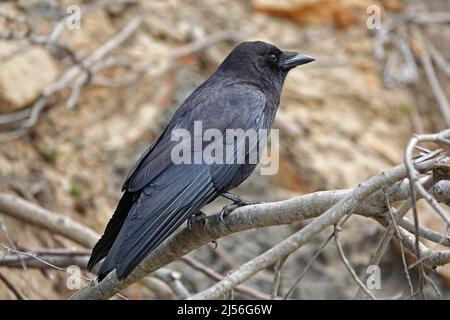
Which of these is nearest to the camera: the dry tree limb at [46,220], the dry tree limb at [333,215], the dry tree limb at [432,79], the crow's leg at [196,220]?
the dry tree limb at [333,215]

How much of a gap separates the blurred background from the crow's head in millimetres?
1766

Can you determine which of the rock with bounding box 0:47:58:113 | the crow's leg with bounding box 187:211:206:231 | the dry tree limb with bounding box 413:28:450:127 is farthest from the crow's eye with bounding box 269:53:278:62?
the rock with bounding box 0:47:58:113

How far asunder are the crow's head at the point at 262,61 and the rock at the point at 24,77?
226 centimetres

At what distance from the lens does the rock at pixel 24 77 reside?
21.5 ft

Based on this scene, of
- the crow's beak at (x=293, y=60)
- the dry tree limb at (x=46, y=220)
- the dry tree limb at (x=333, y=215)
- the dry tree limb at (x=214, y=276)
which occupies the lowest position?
the dry tree limb at (x=214, y=276)

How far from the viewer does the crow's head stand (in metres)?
5.10

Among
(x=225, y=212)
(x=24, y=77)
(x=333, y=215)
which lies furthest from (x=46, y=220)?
(x=333, y=215)

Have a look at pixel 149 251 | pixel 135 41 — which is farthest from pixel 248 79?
pixel 135 41

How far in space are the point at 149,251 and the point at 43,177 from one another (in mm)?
2890

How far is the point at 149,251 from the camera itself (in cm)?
373

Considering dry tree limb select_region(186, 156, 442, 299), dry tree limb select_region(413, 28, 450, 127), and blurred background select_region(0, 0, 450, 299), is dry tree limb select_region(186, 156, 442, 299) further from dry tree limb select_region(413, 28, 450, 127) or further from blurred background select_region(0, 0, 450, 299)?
Answer: dry tree limb select_region(413, 28, 450, 127)

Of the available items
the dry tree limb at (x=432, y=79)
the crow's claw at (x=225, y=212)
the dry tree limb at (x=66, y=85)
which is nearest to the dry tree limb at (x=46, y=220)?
the dry tree limb at (x=66, y=85)

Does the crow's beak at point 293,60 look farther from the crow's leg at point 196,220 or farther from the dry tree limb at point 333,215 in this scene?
the dry tree limb at point 333,215
